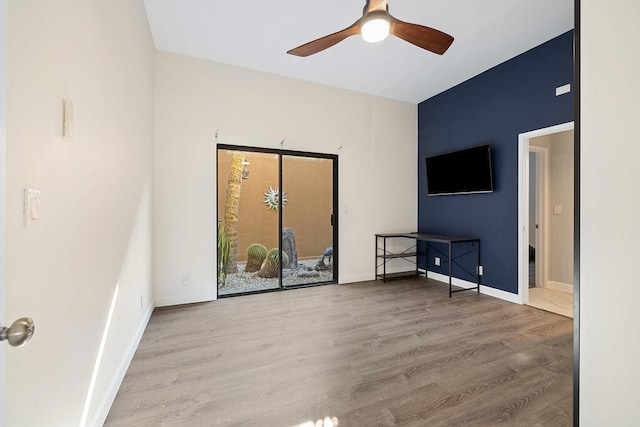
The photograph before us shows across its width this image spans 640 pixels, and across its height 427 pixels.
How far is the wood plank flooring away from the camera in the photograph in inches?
65.2

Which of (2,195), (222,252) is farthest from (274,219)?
(2,195)

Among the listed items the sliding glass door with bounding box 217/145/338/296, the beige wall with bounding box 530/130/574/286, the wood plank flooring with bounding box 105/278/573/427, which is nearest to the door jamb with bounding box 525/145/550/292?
the beige wall with bounding box 530/130/574/286

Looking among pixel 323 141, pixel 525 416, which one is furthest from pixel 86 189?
pixel 323 141

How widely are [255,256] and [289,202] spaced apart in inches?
35.8

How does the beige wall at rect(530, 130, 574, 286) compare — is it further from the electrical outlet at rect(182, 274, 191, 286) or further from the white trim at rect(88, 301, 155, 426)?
the white trim at rect(88, 301, 155, 426)

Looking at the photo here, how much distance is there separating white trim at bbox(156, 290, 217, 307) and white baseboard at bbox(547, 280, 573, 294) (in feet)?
15.8

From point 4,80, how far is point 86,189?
2.66 feet

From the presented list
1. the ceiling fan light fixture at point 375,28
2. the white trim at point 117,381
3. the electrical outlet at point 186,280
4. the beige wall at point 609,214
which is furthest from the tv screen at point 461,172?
the white trim at point 117,381

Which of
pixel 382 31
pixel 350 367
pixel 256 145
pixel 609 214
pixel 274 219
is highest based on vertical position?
pixel 382 31

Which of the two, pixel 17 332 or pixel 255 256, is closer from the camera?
pixel 17 332

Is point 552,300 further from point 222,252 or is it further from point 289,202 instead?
point 222,252

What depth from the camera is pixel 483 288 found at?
402 centimetres

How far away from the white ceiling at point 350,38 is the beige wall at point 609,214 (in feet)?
6.66

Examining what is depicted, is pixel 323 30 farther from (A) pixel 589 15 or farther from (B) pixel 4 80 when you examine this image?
(B) pixel 4 80
